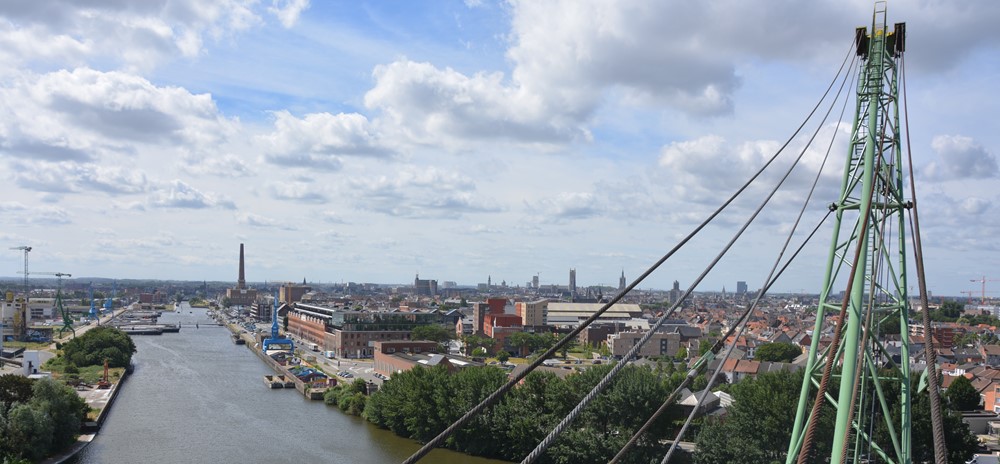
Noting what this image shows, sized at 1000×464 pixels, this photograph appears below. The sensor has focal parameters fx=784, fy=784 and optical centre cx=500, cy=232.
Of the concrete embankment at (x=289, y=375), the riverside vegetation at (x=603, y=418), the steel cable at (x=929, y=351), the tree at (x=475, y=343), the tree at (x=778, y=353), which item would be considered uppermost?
the steel cable at (x=929, y=351)

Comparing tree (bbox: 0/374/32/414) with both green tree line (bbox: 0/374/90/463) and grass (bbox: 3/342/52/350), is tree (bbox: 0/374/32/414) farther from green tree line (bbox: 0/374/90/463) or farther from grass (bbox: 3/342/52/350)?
grass (bbox: 3/342/52/350)

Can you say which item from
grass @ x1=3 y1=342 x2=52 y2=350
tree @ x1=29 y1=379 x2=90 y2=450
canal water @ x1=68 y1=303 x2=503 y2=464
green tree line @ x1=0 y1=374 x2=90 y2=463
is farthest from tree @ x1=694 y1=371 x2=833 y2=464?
grass @ x1=3 y1=342 x2=52 y2=350

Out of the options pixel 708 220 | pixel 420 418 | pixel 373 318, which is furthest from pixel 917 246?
pixel 373 318

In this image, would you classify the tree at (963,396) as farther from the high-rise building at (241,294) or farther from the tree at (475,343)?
the high-rise building at (241,294)

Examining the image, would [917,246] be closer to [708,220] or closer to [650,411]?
[708,220]

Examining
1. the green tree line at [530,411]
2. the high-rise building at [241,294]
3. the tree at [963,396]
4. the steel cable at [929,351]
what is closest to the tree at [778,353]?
the tree at [963,396]

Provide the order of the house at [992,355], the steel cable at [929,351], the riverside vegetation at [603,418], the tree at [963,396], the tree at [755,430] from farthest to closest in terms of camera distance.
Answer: the house at [992,355] < the tree at [963,396] < the riverside vegetation at [603,418] < the tree at [755,430] < the steel cable at [929,351]

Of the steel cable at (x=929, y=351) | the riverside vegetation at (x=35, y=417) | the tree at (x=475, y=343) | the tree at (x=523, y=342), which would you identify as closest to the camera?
the steel cable at (x=929, y=351)

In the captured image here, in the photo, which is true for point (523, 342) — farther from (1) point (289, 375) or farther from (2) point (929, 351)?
(2) point (929, 351)
